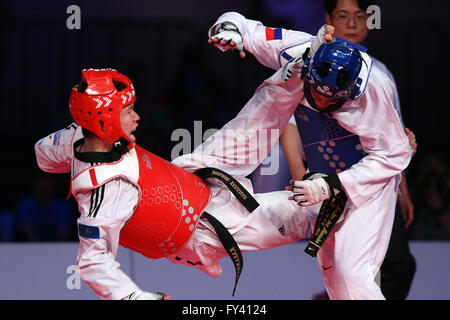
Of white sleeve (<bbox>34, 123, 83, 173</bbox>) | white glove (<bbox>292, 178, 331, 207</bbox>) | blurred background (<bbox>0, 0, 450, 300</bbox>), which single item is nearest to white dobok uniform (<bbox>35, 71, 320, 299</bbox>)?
white sleeve (<bbox>34, 123, 83, 173</bbox>)

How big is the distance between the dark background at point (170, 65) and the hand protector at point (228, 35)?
6.87ft

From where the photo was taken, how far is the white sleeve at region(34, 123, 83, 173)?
8.68 ft

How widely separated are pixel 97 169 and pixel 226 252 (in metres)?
0.67

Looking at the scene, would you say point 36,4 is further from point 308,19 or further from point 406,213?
point 406,213

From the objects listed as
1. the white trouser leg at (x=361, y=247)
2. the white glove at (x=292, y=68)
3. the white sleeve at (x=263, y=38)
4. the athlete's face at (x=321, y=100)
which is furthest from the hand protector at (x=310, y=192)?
the white sleeve at (x=263, y=38)

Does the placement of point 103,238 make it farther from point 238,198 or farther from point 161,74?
point 161,74

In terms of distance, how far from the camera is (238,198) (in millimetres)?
2734

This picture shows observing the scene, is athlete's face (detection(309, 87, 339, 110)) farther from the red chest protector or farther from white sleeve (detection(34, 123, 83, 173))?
white sleeve (detection(34, 123, 83, 173))

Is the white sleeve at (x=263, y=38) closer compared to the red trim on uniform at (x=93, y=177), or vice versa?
the red trim on uniform at (x=93, y=177)

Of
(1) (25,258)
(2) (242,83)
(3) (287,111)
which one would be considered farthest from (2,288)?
(2) (242,83)

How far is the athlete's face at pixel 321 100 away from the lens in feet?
8.33

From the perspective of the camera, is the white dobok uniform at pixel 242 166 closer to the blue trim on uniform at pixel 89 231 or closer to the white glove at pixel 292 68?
the white glove at pixel 292 68

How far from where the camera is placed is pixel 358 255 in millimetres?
2574

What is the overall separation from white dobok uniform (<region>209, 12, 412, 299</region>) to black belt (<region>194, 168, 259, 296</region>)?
0.34 m
